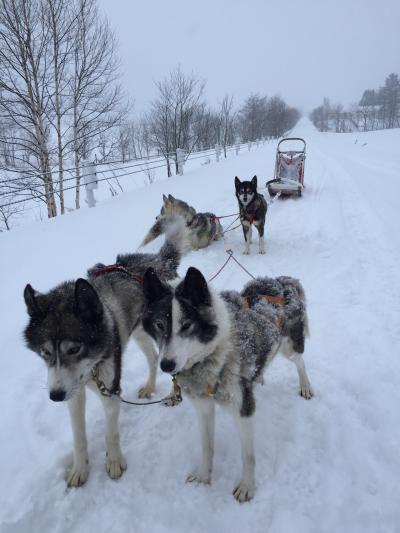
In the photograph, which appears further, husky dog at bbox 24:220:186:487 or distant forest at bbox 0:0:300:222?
distant forest at bbox 0:0:300:222

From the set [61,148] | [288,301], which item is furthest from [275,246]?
[61,148]

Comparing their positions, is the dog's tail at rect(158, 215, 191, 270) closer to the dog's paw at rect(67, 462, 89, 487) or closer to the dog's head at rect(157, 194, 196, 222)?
the dog's paw at rect(67, 462, 89, 487)

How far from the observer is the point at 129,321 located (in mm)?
2525

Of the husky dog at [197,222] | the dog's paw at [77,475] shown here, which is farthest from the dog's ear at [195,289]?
the husky dog at [197,222]

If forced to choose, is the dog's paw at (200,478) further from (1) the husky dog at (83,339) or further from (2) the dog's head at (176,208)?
(2) the dog's head at (176,208)

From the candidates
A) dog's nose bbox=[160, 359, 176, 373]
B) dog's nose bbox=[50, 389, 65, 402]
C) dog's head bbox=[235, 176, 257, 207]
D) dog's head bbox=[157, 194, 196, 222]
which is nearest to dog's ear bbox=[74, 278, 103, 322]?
dog's nose bbox=[50, 389, 65, 402]

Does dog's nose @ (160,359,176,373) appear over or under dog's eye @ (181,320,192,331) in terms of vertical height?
under

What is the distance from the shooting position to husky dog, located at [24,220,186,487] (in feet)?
5.90

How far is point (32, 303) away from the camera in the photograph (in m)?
1.85

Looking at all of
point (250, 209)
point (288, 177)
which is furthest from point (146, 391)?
point (288, 177)

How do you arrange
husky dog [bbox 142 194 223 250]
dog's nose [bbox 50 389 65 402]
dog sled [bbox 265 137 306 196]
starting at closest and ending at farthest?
dog's nose [bbox 50 389 65 402] → husky dog [bbox 142 194 223 250] → dog sled [bbox 265 137 306 196]

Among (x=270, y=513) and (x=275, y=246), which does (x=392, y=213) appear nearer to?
(x=275, y=246)

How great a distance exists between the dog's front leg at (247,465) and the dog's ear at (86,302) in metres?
1.12

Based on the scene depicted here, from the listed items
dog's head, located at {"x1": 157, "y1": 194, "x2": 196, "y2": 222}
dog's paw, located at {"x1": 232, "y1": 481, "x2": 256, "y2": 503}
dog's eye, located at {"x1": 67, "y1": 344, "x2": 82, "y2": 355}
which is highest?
dog's head, located at {"x1": 157, "y1": 194, "x2": 196, "y2": 222}
